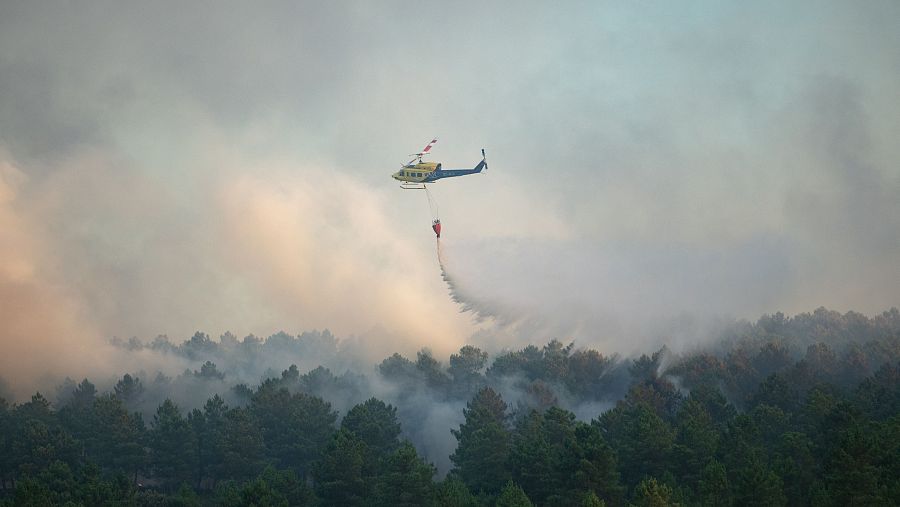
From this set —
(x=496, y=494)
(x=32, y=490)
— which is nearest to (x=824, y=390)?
(x=496, y=494)

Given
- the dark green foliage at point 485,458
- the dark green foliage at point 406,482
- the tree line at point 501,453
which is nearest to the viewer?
the tree line at point 501,453

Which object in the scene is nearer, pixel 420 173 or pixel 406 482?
pixel 406 482

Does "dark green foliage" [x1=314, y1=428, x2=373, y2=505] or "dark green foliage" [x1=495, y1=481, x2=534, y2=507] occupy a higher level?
"dark green foliage" [x1=314, y1=428, x2=373, y2=505]

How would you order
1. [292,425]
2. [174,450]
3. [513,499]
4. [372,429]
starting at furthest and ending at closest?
1. [292,425]
2. [174,450]
3. [372,429]
4. [513,499]

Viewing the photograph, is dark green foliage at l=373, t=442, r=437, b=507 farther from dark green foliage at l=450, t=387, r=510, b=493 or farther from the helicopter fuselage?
the helicopter fuselage

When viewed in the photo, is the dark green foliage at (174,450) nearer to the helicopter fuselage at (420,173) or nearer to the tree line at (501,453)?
the tree line at (501,453)

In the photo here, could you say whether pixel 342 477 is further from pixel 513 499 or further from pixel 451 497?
pixel 513 499

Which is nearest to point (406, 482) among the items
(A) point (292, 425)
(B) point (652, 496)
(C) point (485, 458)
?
(C) point (485, 458)

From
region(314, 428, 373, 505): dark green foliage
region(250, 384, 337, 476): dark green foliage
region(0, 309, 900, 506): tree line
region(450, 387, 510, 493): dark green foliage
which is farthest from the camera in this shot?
region(250, 384, 337, 476): dark green foliage

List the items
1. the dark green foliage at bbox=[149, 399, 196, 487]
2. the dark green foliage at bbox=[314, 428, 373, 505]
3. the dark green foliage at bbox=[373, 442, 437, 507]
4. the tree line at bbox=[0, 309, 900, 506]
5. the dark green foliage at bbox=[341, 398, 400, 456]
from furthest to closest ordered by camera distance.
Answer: the dark green foliage at bbox=[149, 399, 196, 487] < the dark green foliage at bbox=[341, 398, 400, 456] < the dark green foliage at bbox=[314, 428, 373, 505] < the dark green foliage at bbox=[373, 442, 437, 507] < the tree line at bbox=[0, 309, 900, 506]

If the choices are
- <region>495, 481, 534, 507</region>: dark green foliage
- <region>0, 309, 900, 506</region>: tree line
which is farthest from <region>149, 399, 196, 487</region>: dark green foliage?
<region>495, 481, 534, 507</region>: dark green foliage

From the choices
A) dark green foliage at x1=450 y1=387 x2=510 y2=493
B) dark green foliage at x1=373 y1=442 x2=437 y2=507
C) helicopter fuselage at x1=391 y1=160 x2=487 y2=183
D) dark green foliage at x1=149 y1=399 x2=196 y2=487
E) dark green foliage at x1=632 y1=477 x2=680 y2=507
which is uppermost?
helicopter fuselage at x1=391 y1=160 x2=487 y2=183

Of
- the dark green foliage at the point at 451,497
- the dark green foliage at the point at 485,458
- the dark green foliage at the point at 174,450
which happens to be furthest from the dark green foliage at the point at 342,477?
the dark green foliage at the point at 174,450

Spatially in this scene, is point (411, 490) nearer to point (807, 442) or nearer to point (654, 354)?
point (807, 442)
